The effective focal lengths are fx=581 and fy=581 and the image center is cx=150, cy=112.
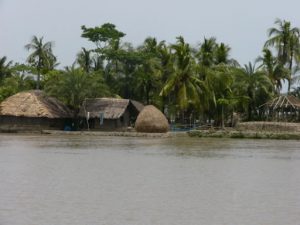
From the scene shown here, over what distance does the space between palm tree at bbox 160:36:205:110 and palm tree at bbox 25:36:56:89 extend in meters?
Result: 12.8

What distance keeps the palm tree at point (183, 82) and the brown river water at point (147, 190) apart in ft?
59.9

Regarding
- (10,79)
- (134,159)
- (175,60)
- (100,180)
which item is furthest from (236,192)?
(10,79)

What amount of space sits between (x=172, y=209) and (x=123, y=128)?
30884mm

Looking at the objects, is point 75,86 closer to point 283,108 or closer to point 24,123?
point 24,123

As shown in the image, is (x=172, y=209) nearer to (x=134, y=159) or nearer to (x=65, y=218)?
(x=65, y=218)

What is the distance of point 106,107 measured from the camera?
41.0 m

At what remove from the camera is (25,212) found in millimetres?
9406

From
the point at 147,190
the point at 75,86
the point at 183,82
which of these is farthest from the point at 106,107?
the point at 147,190

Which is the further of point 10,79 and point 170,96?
point 10,79

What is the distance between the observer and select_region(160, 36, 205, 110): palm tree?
3847cm

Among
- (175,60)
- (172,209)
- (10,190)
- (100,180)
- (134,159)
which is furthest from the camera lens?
(175,60)

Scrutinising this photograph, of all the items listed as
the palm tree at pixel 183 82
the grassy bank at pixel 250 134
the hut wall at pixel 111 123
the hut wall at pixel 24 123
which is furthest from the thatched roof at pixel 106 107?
the grassy bank at pixel 250 134

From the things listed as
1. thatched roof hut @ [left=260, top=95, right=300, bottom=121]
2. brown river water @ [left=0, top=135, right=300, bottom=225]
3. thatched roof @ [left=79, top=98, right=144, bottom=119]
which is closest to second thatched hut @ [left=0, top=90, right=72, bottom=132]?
thatched roof @ [left=79, top=98, right=144, bottom=119]

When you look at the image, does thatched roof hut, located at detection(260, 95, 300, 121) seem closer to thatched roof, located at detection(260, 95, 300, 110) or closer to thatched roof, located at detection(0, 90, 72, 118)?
thatched roof, located at detection(260, 95, 300, 110)
